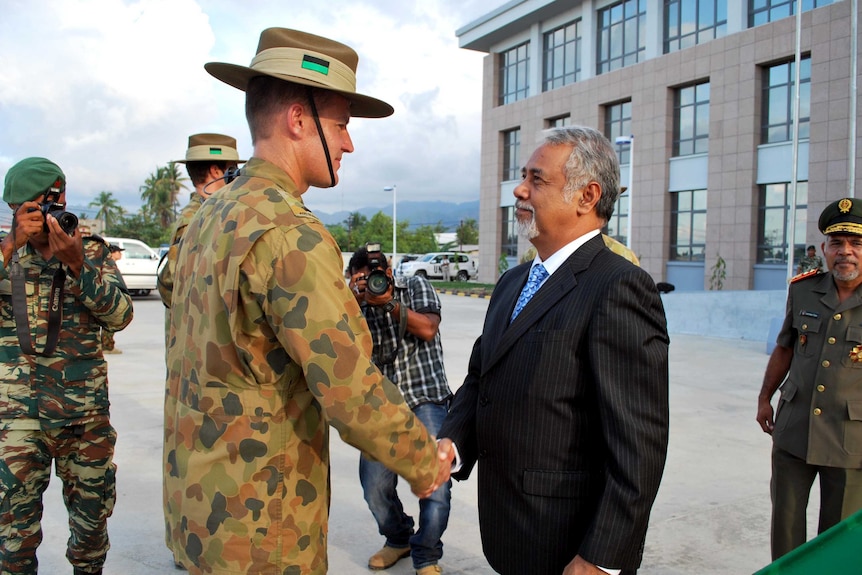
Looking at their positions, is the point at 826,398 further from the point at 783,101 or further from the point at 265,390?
the point at 783,101

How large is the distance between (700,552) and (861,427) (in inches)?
51.8

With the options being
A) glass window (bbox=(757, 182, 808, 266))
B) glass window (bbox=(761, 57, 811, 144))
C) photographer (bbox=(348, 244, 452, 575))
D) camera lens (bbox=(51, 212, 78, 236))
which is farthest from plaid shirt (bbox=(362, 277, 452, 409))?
glass window (bbox=(761, 57, 811, 144))

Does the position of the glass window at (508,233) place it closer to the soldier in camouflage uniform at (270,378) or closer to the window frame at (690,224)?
the window frame at (690,224)

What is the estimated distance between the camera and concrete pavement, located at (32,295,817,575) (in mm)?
3867

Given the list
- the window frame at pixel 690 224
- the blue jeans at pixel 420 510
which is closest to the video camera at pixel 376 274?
the blue jeans at pixel 420 510

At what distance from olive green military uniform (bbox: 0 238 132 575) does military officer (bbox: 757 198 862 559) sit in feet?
10.6

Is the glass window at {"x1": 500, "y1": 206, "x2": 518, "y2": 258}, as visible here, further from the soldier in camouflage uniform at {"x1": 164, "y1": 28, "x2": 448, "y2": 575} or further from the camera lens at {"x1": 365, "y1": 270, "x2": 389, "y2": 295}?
the soldier in camouflage uniform at {"x1": 164, "y1": 28, "x2": 448, "y2": 575}

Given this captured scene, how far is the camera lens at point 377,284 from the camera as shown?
3490mm

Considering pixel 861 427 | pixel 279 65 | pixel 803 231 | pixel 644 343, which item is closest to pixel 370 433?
pixel 644 343

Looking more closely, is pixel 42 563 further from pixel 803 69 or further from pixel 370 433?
pixel 803 69

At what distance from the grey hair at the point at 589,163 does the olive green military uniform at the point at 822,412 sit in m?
1.70

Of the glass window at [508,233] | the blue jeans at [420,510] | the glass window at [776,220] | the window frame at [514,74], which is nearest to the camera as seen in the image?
the blue jeans at [420,510]

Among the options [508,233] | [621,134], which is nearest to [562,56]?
[621,134]

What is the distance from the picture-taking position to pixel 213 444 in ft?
5.92
